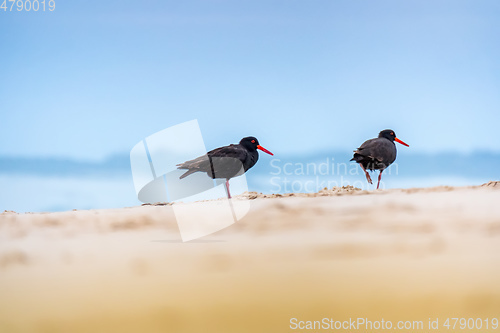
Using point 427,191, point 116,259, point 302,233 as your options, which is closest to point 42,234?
point 116,259

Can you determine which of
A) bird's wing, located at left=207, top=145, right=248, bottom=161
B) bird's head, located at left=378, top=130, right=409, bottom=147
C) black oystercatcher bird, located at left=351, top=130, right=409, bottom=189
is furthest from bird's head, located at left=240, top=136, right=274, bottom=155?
bird's head, located at left=378, top=130, right=409, bottom=147

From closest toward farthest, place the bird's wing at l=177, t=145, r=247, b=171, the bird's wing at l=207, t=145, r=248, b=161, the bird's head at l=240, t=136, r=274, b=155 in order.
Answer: the bird's wing at l=177, t=145, r=247, b=171 → the bird's wing at l=207, t=145, r=248, b=161 → the bird's head at l=240, t=136, r=274, b=155

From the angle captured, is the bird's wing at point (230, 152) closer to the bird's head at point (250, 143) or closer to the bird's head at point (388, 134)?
the bird's head at point (250, 143)

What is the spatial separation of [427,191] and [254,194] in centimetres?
280

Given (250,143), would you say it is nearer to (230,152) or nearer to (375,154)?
(230,152)

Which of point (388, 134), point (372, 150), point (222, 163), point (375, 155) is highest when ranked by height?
point (222, 163)

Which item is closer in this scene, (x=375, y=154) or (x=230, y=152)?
(x=230, y=152)

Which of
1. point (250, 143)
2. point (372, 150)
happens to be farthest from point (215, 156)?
point (372, 150)

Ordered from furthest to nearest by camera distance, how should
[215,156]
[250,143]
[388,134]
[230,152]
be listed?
[388,134]
[250,143]
[230,152]
[215,156]

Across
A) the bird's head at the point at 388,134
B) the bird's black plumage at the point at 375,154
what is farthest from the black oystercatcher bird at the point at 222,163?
the bird's head at the point at 388,134

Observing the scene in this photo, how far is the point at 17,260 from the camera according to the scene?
635 cm

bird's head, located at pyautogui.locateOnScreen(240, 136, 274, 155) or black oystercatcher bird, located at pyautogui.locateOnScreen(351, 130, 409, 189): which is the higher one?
bird's head, located at pyautogui.locateOnScreen(240, 136, 274, 155)

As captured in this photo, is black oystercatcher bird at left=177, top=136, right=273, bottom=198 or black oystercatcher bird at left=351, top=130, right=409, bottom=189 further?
black oystercatcher bird at left=351, top=130, right=409, bottom=189

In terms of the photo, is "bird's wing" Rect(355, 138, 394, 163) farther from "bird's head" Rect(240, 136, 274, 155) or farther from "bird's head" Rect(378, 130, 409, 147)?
"bird's head" Rect(240, 136, 274, 155)
